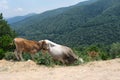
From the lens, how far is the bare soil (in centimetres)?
890

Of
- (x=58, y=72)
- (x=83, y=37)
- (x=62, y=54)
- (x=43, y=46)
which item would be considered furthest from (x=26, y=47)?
(x=83, y=37)

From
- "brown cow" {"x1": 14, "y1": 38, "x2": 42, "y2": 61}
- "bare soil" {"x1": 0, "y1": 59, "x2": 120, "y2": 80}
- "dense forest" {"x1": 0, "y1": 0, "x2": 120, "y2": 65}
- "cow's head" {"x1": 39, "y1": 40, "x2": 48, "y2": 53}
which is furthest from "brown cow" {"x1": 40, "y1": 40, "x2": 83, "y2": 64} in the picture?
"brown cow" {"x1": 14, "y1": 38, "x2": 42, "y2": 61}

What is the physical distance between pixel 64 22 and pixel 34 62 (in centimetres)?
18620

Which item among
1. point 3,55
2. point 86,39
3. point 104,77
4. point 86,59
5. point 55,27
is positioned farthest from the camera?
point 55,27

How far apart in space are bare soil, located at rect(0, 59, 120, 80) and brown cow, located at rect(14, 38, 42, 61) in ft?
5.16

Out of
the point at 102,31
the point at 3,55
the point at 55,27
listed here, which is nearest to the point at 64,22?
the point at 55,27

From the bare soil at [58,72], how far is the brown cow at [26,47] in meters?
1.57

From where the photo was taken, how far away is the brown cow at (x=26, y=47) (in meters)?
13.2

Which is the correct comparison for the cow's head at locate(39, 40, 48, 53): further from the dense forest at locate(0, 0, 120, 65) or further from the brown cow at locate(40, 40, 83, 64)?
the dense forest at locate(0, 0, 120, 65)

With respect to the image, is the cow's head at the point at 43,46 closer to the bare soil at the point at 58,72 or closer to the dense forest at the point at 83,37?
the dense forest at the point at 83,37

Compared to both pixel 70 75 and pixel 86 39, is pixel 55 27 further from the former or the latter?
pixel 70 75

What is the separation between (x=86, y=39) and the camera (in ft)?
412

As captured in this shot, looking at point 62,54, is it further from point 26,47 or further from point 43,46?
point 26,47

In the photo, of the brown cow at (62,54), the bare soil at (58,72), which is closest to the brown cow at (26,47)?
the brown cow at (62,54)
